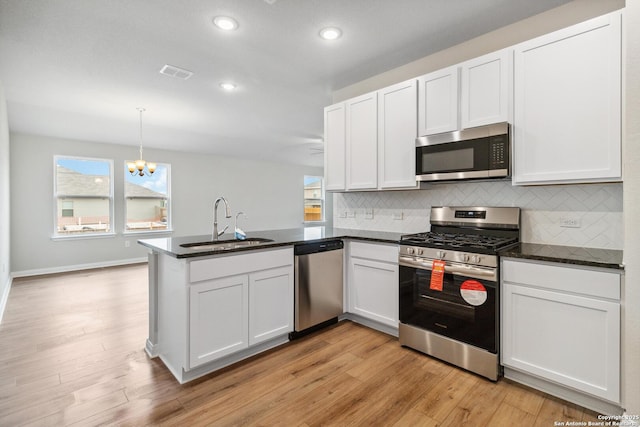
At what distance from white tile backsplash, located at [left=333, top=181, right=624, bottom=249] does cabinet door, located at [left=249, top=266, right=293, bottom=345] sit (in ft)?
4.81

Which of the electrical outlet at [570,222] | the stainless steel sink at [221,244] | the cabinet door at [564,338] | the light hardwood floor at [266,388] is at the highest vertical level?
the electrical outlet at [570,222]

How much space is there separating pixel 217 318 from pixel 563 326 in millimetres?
2279

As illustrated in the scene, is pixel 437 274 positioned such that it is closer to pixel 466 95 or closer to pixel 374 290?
pixel 374 290

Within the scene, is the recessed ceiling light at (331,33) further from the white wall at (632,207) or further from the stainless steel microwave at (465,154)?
the white wall at (632,207)

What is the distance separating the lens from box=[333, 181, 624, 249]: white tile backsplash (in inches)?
83.0

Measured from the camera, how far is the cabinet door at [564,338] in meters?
1.71

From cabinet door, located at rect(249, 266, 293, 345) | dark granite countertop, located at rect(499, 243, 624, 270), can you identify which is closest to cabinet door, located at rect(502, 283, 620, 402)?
dark granite countertop, located at rect(499, 243, 624, 270)

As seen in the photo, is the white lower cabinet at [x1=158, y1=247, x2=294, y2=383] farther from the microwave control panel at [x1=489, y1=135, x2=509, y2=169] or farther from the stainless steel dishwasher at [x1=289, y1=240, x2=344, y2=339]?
the microwave control panel at [x1=489, y1=135, x2=509, y2=169]

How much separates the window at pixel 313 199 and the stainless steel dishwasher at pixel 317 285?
274 inches

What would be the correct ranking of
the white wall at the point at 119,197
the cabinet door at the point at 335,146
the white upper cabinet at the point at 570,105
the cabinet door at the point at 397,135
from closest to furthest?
the white upper cabinet at the point at 570,105, the cabinet door at the point at 397,135, the cabinet door at the point at 335,146, the white wall at the point at 119,197

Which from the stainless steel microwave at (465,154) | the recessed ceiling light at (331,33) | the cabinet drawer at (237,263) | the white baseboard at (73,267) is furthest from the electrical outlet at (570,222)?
the white baseboard at (73,267)

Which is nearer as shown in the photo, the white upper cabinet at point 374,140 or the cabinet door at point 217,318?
the cabinet door at point 217,318

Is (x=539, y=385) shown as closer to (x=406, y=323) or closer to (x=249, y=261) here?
(x=406, y=323)

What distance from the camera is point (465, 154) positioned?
8.12 ft
